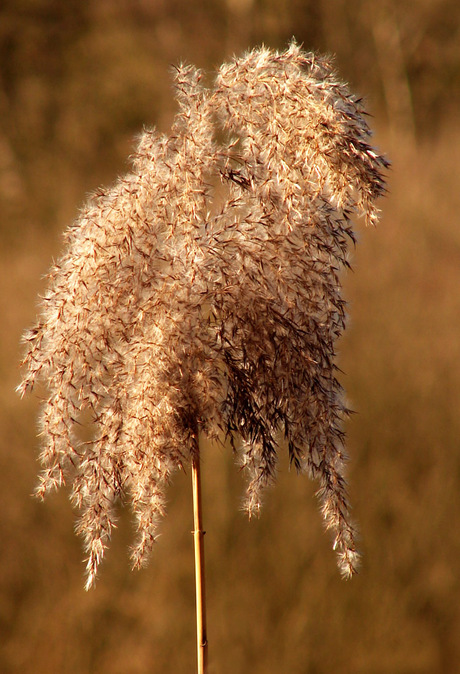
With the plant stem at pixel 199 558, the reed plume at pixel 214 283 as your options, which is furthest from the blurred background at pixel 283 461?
the reed plume at pixel 214 283

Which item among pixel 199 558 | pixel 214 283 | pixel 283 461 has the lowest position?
pixel 199 558

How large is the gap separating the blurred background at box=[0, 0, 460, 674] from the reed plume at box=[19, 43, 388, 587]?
3.41 m

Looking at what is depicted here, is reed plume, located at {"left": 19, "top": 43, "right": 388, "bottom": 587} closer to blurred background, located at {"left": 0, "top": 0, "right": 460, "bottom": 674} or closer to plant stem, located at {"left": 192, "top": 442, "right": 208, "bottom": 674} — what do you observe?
plant stem, located at {"left": 192, "top": 442, "right": 208, "bottom": 674}

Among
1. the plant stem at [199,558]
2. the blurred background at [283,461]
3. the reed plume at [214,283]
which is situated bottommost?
the plant stem at [199,558]

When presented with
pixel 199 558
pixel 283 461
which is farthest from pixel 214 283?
pixel 283 461

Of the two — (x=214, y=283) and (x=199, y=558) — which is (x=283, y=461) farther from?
(x=214, y=283)

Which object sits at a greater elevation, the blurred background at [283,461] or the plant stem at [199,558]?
the blurred background at [283,461]

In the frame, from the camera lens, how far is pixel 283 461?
15.0 feet

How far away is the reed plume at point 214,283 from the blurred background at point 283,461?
134 inches

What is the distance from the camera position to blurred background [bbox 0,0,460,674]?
447 cm

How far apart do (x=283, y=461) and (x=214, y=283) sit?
342 cm

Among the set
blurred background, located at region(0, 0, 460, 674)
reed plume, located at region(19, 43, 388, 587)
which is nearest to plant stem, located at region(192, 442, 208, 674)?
reed plume, located at region(19, 43, 388, 587)

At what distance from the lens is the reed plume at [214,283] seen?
126 centimetres

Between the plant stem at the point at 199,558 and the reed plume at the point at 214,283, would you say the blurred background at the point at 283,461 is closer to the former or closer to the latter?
the plant stem at the point at 199,558
